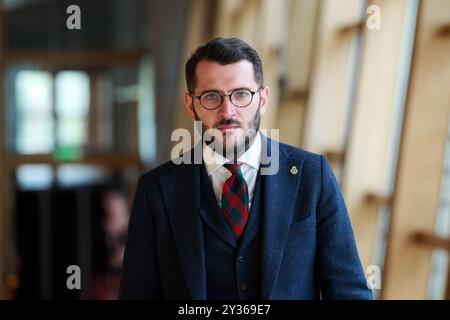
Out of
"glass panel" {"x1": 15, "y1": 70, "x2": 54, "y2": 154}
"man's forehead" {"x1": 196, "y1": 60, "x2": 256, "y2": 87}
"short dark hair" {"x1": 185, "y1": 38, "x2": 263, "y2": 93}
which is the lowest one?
"glass panel" {"x1": 15, "y1": 70, "x2": 54, "y2": 154}

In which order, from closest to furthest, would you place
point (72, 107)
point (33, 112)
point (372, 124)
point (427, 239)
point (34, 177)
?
point (372, 124), point (427, 239), point (72, 107), point (33, 112), point (34, 177)

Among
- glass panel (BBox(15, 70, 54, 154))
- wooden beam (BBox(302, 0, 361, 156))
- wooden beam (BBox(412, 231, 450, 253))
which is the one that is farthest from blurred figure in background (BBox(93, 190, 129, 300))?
glass panel (BBox(15, 70, 54, 154))

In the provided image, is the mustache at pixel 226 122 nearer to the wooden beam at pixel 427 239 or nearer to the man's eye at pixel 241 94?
the man's eye at pixel 241 94

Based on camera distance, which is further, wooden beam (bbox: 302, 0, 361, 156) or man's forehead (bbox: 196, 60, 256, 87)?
wooden beam (bbox: 302, 0, 361, 156)

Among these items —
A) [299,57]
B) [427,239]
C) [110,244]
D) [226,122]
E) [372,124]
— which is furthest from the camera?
[427,239]

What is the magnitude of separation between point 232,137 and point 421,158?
48.9 inches

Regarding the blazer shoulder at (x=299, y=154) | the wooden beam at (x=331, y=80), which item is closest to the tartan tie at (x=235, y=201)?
the blazer shoulder at (x=299, y=154)

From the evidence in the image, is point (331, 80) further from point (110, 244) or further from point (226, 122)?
point (110, 244)

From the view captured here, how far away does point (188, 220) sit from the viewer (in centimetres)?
116

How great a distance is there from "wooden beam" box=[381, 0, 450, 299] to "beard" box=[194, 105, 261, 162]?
933 millimetres

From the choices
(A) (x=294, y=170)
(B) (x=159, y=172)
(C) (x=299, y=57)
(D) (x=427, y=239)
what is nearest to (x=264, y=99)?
(A) (x=294, y=170)

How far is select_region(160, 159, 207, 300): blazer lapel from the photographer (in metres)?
1.14

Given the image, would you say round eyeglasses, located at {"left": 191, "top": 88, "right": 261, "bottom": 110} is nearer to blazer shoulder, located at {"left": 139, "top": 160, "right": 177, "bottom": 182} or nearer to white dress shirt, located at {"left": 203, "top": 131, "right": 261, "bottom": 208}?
white dress shirt, located at {"left": 203, "top": 131, "right": 261, "bottom": 208}

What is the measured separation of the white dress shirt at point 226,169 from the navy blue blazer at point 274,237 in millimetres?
24
